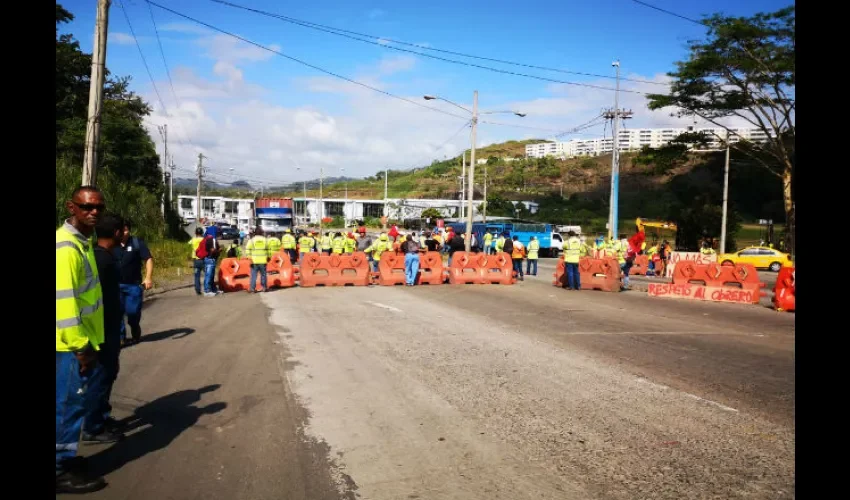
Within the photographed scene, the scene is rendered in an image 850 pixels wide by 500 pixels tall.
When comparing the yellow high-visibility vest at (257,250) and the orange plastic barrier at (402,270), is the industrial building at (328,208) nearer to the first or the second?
the orange plastic barrier at (402,270)

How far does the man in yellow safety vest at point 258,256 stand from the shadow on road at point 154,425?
10.9 metres

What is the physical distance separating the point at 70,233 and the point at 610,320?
34.7 ft

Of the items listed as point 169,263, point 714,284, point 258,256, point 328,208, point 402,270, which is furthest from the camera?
point 328,208

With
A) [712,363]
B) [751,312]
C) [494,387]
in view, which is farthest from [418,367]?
[751,312]

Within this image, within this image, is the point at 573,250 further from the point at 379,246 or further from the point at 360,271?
the point at 360,271

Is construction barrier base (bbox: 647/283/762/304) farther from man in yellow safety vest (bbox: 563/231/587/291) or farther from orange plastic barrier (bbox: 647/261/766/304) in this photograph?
man in yellow safety vest (bbox: 563/231/587/291)

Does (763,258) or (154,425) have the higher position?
(763,258)

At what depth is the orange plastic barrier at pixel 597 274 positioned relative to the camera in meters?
19.4

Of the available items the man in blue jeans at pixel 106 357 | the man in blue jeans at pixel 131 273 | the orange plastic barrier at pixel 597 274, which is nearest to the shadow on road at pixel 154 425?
the man in blue jeans at pixel 106 357

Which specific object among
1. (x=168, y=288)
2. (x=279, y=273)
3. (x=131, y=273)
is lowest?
(x=168, y=288)

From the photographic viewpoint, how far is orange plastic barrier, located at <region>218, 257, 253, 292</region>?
18.5 metres

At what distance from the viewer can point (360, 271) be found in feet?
66.6

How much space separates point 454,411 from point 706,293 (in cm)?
1415

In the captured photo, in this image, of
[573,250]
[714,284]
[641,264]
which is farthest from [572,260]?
[641,264]
